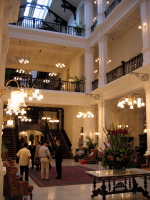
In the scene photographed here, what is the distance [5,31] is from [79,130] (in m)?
13.6

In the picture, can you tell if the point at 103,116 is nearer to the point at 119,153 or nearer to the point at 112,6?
the point at 112,6

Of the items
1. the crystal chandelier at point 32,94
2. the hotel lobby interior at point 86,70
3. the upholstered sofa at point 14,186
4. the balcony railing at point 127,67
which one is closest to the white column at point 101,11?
the hotel lobby interior at point 86,70

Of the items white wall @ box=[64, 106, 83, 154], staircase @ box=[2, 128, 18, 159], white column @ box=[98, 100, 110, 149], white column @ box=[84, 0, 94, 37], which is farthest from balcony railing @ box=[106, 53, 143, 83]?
staircase @ box=[2, 128, 18, 159]

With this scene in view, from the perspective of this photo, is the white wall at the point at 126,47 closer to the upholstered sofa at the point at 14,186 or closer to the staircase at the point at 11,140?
the staircase at the point at 11,140

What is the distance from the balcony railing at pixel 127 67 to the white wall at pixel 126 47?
2.12m

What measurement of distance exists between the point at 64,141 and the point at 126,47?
9.32 m

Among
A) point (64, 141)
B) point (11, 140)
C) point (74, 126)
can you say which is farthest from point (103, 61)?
point (11, 140)

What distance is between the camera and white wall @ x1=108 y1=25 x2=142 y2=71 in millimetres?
14981

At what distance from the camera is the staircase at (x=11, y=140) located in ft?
58.1

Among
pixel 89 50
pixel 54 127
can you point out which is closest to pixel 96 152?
pixel 89 50

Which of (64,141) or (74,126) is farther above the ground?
(74,126)

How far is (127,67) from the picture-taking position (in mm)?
13156

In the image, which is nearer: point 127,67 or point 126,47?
point 127,67

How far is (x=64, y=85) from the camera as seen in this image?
1872 centimetres
